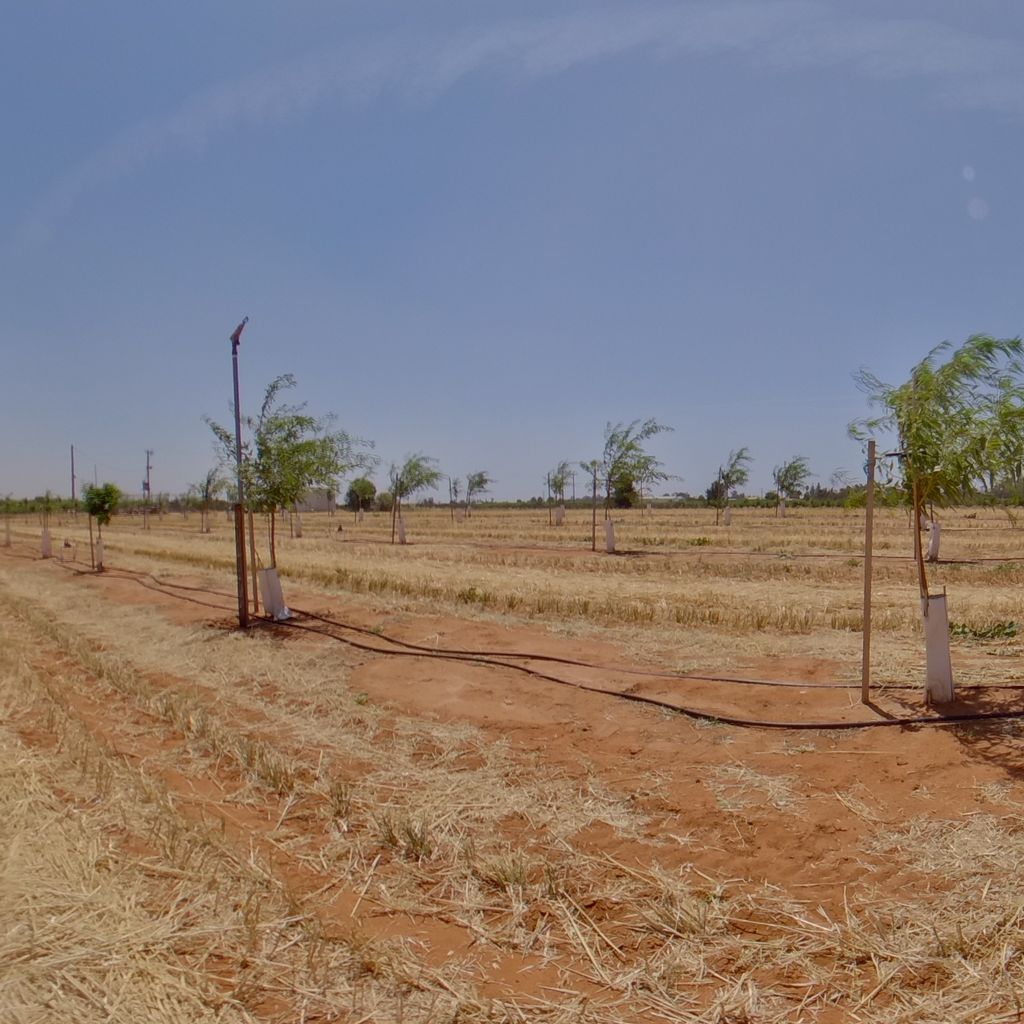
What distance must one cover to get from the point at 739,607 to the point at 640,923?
917cm

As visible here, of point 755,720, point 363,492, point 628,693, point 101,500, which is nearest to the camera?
point 755,720

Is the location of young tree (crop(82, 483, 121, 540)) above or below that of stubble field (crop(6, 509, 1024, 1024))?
above

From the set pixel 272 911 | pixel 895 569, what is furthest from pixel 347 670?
pixel 895 569

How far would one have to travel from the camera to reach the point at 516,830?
4.90 metres

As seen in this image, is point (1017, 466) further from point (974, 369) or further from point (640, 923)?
point (640, 923)

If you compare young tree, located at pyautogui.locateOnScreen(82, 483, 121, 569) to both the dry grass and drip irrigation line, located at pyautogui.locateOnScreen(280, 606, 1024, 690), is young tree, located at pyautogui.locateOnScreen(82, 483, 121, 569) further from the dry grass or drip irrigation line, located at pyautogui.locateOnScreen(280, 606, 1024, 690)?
drip irrigation line, located at pyautogui.locateOnScreen(280, 606, 1024, 690)

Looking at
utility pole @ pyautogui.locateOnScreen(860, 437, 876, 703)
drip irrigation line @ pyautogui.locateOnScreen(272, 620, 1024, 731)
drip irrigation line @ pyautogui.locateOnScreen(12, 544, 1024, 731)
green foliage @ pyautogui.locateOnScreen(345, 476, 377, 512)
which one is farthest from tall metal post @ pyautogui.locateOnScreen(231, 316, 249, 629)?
green foliage @ pyautogui.locateOnScreen(345, 476, 377, 512)

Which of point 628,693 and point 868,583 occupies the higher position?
point 868,583

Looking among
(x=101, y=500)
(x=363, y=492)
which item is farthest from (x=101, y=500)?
(x=363, y=492)

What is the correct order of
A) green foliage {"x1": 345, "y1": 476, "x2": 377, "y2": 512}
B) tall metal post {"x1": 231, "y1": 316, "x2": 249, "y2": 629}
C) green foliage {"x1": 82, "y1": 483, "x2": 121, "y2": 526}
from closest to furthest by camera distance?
tall metal post {"x1": 231, "y1": 316, "x2": 249, "y2": 629}
green foliage {"x1": 82, "y1": 483, "x2": 121, "y2": 526}
green foliage {"x1": 345, "y1": 476, "x2": 377, "y2": 512}

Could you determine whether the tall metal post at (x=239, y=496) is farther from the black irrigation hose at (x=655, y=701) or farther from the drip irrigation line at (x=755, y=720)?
the drip irrigation line at (x=755, y=720)

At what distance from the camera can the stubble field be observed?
3.31m

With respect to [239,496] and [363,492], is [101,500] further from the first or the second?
[363,492]

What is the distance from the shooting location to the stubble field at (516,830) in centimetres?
331
